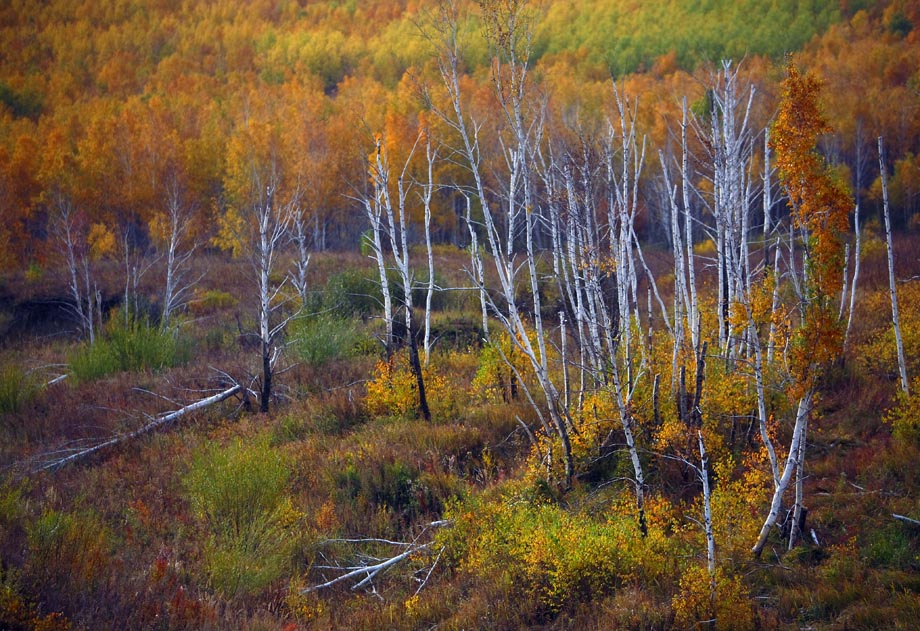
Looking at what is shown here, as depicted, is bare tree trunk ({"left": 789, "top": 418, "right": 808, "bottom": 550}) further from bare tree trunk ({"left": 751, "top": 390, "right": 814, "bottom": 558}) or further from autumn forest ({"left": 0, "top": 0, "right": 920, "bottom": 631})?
bare tree trunk ({"left": 751, "top": 390, "right": 814, "bottom": 558})

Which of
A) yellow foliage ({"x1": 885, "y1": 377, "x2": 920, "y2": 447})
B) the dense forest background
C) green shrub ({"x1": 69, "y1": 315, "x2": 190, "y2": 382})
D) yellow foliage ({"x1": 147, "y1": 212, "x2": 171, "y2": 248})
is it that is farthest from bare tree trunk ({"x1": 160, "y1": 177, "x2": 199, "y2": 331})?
yellow foliage ({"x1": 885, "y1": 377, "x2": 920, "y2": 447})

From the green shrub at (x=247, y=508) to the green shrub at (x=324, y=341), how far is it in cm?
626

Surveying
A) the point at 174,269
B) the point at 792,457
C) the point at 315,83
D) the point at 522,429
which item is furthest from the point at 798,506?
the point at 315,83

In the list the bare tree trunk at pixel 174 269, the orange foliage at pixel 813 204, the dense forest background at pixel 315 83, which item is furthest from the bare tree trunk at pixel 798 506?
the bare tree trunk at pixel 174 269

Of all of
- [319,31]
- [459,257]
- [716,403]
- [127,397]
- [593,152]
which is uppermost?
[319,31]

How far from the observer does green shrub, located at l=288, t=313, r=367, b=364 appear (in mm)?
16031

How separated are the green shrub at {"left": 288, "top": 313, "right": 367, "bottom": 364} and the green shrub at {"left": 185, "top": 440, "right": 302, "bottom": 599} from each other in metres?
6.26

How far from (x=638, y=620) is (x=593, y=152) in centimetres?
499

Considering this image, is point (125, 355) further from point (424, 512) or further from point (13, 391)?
point (424, 512)

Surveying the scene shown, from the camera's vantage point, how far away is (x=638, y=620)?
5.95 meters

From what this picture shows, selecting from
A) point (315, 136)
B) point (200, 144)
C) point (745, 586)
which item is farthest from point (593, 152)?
point (200, 144)

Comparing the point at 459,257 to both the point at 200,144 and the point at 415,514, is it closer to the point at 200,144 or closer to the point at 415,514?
the point at 200,144

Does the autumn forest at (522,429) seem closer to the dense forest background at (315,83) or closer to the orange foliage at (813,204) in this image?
the orange foliage at (813,204)

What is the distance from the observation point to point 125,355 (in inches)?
648
